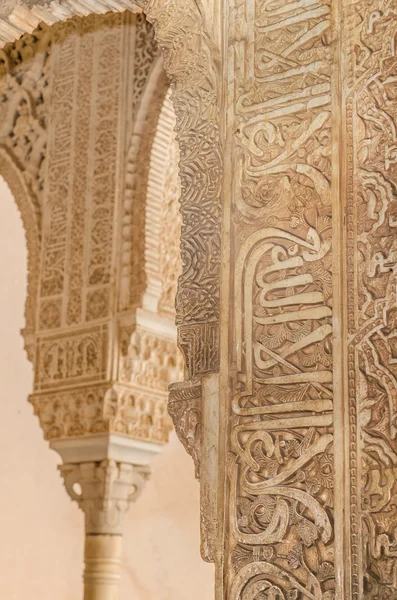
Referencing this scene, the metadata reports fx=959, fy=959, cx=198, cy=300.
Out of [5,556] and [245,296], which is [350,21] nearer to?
[245,296]

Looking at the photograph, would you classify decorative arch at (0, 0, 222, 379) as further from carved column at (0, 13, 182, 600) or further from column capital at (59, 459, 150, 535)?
column capital at (59, 459, 150, 535)

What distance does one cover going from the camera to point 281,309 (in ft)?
8.86

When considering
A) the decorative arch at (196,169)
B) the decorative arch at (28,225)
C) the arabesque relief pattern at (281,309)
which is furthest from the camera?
the decorative arch at (28,225)

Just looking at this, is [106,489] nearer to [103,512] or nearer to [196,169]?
[103,512]

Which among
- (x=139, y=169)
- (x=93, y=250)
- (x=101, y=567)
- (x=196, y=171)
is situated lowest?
(x=101, y=567)

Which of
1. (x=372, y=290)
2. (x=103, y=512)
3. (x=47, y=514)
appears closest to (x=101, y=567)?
(x=103, y=512)

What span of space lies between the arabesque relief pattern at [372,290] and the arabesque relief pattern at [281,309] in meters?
0.07

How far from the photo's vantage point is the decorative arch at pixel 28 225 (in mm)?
6934

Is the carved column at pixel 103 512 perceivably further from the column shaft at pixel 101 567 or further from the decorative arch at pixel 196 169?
the decorative arch at pixel 196 169

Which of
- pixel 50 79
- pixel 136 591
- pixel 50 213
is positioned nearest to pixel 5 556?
pixel 136 591

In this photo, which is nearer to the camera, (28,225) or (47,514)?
(28,225)

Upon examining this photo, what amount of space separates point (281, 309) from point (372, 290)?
0.27m

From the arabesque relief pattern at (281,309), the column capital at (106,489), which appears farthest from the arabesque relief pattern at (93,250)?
the arabesque relief pattern at (281,309)

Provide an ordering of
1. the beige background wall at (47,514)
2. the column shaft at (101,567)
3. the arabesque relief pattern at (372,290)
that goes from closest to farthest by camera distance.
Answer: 1. the arabesque relief pattern at (372,290)
2. the column shaft at (101,567)
3. the beige background wall at (47,514)
